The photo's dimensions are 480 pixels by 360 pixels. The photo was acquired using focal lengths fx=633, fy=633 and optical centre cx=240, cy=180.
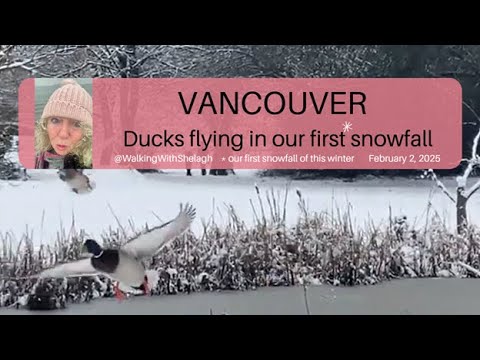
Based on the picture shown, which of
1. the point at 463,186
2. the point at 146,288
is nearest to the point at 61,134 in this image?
the point at 146,288

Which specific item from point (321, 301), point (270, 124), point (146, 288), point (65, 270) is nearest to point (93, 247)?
point (65, 270)

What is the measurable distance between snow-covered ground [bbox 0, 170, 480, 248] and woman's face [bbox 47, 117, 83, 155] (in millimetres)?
156

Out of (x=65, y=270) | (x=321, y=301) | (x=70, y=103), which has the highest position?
(x=70, y=103)

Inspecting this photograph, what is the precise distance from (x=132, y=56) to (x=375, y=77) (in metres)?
1.46

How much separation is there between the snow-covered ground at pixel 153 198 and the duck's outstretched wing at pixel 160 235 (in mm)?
41

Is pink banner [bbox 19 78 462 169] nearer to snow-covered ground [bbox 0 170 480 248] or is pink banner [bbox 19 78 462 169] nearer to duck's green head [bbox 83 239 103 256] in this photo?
snow-covered ground [bbox 0 170 480 248]

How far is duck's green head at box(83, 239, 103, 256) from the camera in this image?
3.75 meters

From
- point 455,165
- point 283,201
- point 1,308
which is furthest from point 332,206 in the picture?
point 1,308

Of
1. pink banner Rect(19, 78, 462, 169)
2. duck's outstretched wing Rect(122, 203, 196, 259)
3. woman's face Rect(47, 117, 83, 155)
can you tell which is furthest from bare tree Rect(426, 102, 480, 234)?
woman's face Rect(47, 117, 83, 155)

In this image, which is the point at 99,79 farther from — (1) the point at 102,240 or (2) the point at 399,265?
(2) the point at 399,265

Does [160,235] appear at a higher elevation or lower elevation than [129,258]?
higher

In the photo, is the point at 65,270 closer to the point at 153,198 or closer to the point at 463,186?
the point at 153,198

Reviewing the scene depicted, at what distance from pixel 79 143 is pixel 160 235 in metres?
0.73

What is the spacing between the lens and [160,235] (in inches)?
148
